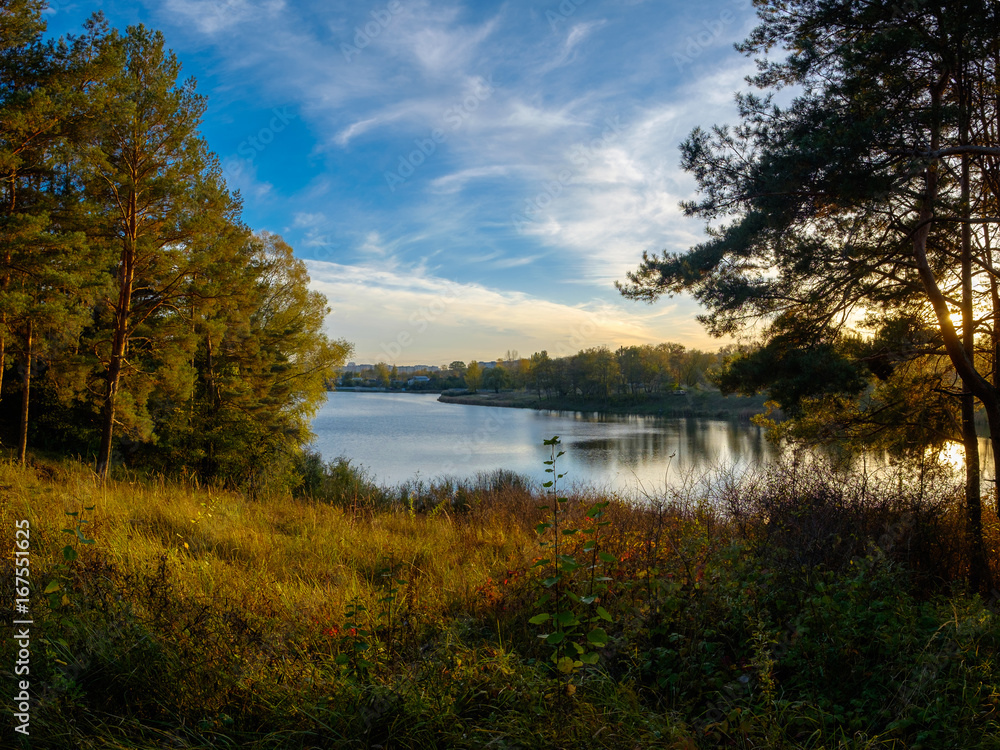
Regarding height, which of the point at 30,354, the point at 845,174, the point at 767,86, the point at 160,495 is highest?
the point at 767,86

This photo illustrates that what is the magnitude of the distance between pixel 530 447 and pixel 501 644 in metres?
29.3

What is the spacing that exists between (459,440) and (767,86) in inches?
1189

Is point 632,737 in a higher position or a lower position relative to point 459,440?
higher

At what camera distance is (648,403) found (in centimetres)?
6188

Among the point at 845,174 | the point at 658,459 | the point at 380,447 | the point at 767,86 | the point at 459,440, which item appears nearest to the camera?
the point at 845,174

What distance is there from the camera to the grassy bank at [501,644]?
7.54ft

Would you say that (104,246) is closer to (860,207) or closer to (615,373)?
(860,207)

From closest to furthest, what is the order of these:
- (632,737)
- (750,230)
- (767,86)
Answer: (632,737) < (750,230) < (767,86)

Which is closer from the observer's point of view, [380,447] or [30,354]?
[30,354]

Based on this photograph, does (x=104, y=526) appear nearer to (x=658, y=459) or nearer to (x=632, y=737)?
(x=632, y=737)

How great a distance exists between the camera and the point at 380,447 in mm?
31547

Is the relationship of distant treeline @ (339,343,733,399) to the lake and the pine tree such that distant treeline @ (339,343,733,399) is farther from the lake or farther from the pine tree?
the pine tree

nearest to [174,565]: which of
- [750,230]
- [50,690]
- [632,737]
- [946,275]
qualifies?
[50,690]

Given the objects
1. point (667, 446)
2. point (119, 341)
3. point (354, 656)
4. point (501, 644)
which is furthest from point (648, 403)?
point (354, 656)
